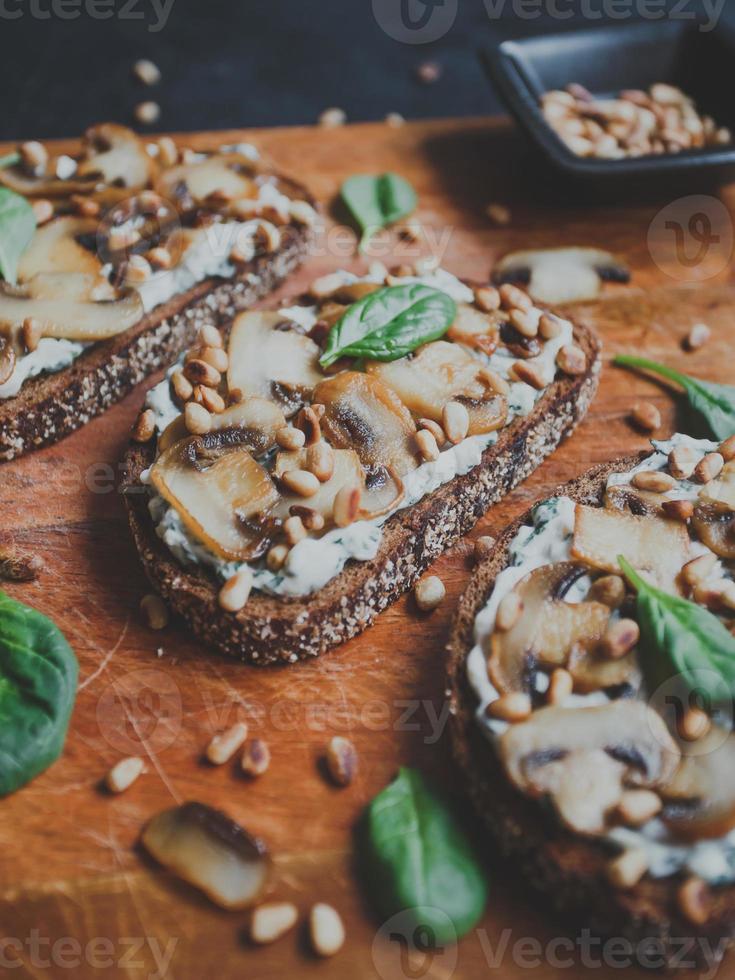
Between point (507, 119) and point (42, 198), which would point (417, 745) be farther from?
point (507, 119)

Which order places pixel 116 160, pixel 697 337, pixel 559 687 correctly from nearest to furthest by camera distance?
pixel 559 687
pixel 697 337
pixel 116 160

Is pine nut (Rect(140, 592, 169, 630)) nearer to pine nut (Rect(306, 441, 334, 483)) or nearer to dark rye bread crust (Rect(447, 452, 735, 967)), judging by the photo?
pine nut (Rect(306, 441, 334, 483))

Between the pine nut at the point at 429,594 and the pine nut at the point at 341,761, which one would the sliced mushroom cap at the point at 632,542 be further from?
the pine nut at the point at 341,761

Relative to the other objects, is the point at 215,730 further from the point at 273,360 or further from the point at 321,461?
the point at 273,360

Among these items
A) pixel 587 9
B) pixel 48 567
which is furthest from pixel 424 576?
pixel 587 9

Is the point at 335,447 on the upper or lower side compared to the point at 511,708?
upper

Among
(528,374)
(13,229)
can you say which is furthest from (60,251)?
(528,374)
